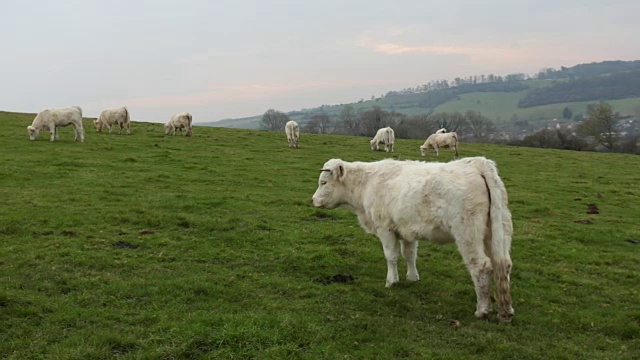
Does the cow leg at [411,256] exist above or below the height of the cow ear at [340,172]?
below

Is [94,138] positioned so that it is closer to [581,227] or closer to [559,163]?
[581,227]

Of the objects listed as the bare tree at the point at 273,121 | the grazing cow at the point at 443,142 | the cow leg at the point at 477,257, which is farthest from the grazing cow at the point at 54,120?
the bare tree at the point at 273,121

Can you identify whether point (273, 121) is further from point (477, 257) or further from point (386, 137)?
point (477, 257)

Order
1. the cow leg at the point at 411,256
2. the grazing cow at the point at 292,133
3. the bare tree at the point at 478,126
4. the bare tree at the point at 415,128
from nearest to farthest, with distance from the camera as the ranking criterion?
the cow leg at the point at 411,256 < the grazing cow at the point at 292,133 < the bare tree at the point at 415,128 < the bare tree at the point at 478,126

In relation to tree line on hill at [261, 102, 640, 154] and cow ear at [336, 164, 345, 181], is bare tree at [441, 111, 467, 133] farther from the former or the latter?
cow ear at [336, 164, 345, 181]

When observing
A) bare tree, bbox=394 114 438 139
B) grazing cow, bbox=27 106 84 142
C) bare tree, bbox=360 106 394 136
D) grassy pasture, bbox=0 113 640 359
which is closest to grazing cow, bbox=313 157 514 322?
grassy pasture, bbox=0 113 640 359

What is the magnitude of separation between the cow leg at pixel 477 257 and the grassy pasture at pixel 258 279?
0.45 meters

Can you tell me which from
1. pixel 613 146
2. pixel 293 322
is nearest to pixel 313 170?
pixel 293 322

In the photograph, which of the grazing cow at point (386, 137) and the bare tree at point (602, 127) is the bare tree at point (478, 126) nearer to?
the bare tree at point (602, 127)

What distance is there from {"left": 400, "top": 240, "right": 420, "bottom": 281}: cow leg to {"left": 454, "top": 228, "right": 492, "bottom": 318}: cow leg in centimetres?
187

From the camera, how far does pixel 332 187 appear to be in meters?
11.4

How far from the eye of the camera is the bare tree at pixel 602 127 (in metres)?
67.9

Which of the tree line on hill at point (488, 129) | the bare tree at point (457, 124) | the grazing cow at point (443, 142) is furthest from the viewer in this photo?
the bare tree at point (457, 124)

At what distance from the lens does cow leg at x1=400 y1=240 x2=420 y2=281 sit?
10.1m
